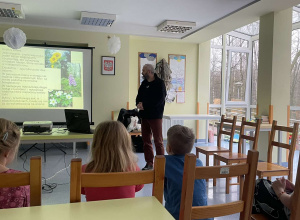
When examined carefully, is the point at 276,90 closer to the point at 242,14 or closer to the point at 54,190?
the point at 242,14

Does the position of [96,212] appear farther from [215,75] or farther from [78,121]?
[215,75]

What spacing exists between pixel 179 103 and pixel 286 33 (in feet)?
8.81

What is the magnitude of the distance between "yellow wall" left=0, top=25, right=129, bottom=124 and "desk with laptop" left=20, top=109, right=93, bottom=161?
7.87 feet

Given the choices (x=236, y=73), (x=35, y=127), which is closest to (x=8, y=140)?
(x=35, y=127)

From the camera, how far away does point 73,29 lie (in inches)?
199

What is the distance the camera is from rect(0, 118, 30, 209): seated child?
1080 mm

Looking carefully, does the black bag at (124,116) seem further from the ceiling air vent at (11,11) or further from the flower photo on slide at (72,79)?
the ceiling air vent at (11,11)

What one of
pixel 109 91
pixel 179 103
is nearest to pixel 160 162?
pixel 109 91

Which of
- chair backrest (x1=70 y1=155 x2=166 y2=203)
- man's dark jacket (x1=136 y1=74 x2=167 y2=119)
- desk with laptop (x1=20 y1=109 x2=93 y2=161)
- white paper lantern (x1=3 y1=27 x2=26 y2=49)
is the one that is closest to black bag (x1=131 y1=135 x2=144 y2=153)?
man's dark jacket (x1=136 y1=74 x2=167 y2=119)

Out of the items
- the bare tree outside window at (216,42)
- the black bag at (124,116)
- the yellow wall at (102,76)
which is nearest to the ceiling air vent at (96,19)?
the yellow wall at (102,76)

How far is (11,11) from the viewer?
398 centimetres

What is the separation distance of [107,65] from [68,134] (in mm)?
2823

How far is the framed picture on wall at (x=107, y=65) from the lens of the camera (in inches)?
206

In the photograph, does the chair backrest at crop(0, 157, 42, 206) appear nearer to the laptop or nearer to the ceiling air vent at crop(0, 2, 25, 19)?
the laptop
